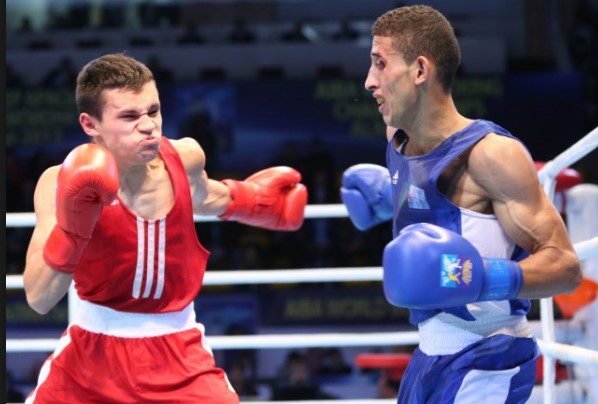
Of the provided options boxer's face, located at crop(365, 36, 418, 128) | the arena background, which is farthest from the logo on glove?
the arena background

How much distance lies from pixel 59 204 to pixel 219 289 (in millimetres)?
5935

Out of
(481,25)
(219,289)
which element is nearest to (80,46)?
(219,289)

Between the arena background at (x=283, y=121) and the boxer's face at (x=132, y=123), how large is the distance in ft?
14.6

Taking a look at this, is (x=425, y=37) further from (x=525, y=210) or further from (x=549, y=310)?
(x=549, y=310)

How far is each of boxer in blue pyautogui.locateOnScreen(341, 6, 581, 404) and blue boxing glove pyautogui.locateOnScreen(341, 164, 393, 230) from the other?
0.43 metres

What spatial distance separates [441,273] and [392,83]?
0.49 m

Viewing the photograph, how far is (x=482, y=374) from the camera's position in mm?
1939

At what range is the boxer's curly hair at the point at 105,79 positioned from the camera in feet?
7.12

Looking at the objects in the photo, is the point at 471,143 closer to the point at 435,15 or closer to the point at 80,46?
the point at 435,15

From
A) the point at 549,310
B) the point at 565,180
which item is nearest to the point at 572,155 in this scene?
the point at 565,180

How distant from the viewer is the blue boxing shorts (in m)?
1.93

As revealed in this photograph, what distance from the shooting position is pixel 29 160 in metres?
8.41

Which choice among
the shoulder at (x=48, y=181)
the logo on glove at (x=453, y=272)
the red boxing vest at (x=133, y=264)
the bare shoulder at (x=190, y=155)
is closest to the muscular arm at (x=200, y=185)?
the bare shoulder at (x=190, y=155)

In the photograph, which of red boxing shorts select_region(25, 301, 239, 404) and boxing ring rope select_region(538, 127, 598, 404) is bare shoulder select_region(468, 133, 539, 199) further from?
red boxing shorts select_region(25, 301, 239, 404)
